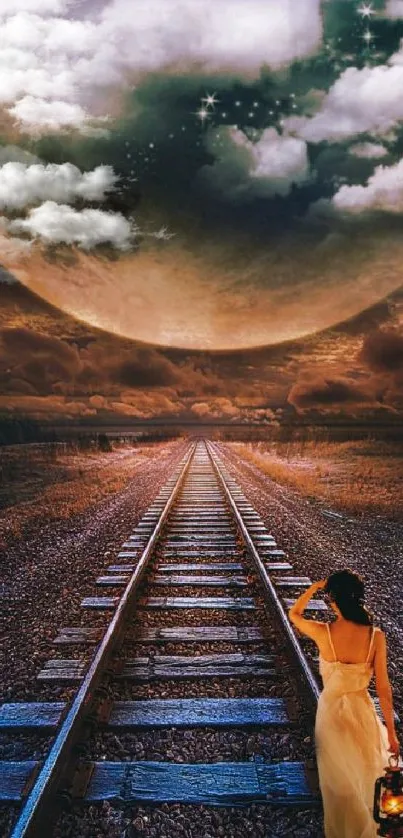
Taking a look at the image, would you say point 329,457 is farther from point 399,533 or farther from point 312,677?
point 312,677

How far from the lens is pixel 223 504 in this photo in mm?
10281

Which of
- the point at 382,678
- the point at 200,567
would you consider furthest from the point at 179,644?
the point at 382,678

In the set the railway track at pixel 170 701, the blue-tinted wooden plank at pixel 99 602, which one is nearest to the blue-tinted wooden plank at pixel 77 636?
the railway track at pixel 170 701

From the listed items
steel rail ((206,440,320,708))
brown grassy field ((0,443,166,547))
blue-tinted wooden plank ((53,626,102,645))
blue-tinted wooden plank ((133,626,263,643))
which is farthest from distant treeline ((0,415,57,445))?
blue-tinted wooden plank ((133,626,263,643))

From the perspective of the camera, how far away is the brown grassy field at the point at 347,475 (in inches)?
443

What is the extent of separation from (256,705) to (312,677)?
40 cm

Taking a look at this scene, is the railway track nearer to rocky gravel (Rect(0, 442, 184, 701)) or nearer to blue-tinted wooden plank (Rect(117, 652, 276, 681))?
blue-tinted wooden plank (Rect(117, 652, 276, 681))

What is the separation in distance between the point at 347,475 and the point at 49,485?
8480mm

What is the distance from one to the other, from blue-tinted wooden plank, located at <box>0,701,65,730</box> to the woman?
172 cm

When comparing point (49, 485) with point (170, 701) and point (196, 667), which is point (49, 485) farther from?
point (170, 701)

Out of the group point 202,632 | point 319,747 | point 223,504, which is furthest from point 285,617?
point 223,504

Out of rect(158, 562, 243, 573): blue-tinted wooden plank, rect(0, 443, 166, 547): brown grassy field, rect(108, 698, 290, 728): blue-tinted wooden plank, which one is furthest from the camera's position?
rect(0, 443, 166, 547): brown grassy field

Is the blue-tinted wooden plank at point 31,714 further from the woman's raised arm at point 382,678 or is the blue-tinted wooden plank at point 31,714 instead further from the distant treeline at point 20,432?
the distant treeline at point 20,432

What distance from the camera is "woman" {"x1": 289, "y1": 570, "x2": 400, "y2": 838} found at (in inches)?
91.4
